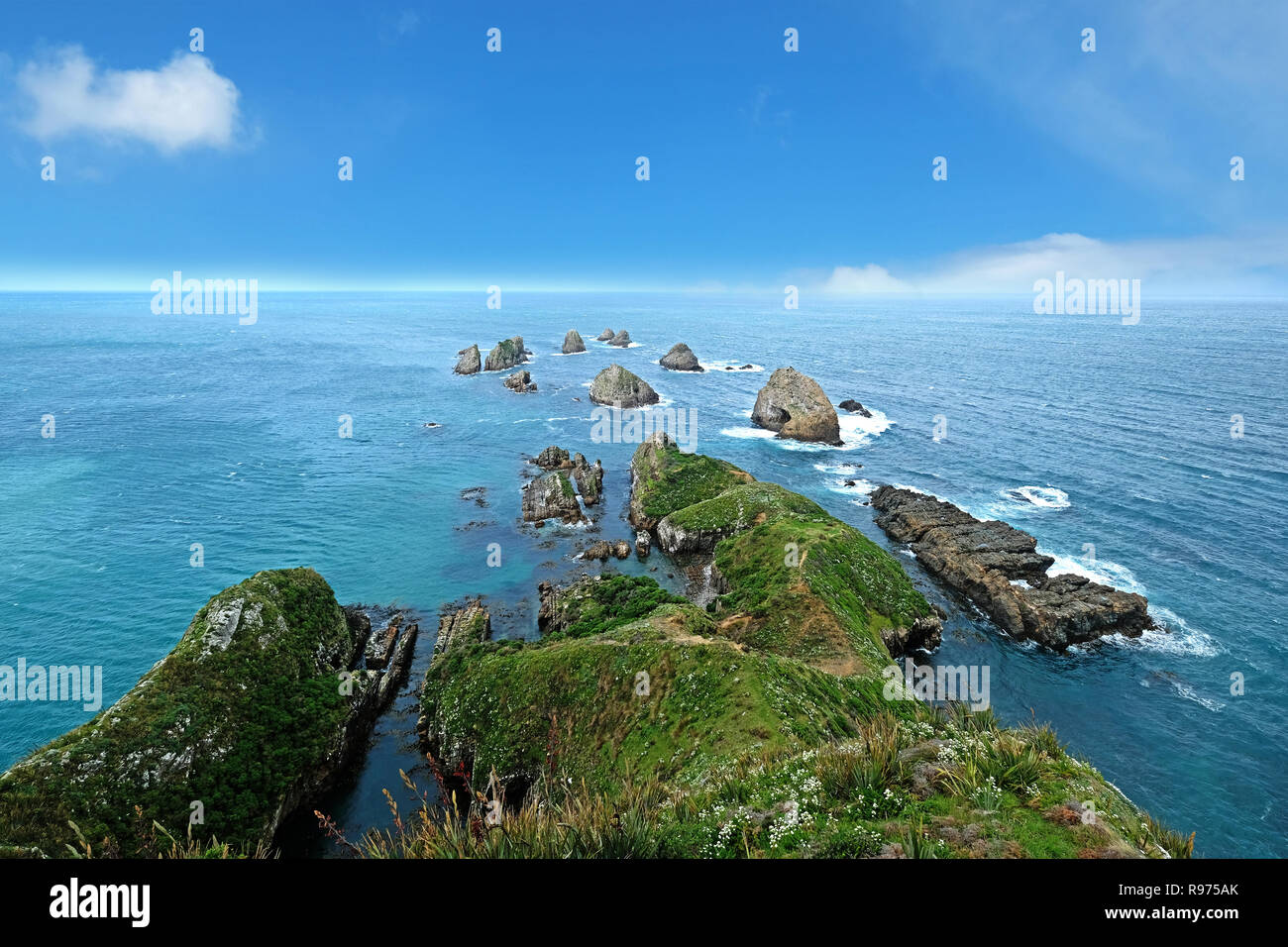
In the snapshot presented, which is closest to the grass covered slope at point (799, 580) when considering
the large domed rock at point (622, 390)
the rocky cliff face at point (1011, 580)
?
the rocky cliff face at point (1011, 580)

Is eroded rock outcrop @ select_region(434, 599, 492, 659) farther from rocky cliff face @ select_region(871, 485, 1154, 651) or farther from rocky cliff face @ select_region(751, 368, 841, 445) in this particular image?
rocky cliff face @ select_region(751, 368, 841, 445)

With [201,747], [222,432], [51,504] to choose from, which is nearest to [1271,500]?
[201,747]

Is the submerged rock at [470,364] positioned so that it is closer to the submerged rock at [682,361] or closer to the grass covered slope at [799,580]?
the submerged rock at [682,361]

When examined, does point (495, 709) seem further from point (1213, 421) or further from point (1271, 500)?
point (1213, 421)

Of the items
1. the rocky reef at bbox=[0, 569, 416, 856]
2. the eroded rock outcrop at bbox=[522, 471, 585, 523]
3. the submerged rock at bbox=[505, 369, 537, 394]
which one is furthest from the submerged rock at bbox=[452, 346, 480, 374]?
the rocky reef at bbox=[0, 569, 416, 856]

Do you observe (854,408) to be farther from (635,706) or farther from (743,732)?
(743,732)

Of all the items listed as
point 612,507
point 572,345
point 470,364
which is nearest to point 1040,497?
point 612,507
